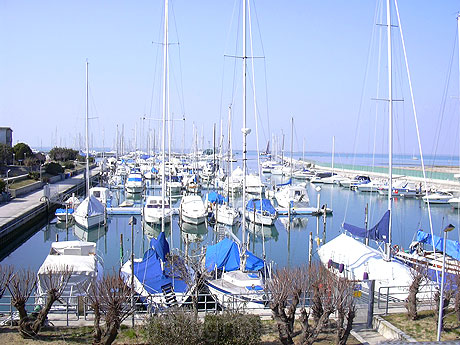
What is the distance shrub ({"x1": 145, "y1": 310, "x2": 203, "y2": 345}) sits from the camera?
42.4 ft

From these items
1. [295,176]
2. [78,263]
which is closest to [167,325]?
[78,263]

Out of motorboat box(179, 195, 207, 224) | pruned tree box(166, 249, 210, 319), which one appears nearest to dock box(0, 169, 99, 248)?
motorboat box(179, 195, 207, 224)

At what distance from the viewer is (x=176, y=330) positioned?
13.0 m

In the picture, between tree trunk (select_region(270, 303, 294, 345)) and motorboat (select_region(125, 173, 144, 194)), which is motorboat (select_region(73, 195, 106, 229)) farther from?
tree trunk (select_region(270, 303, 294, 345))

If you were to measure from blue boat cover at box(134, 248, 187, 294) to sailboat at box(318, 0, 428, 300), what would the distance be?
22.4 feet

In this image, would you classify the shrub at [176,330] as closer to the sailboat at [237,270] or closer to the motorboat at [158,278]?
the motorboat at [158,278]

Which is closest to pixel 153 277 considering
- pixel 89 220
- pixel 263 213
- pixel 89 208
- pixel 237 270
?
pixel 237 270

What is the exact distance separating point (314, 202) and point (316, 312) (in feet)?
160

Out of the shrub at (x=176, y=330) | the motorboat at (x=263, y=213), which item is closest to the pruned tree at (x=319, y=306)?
the shrub at (x=176, y=330)

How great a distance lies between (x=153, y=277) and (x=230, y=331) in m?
7.95

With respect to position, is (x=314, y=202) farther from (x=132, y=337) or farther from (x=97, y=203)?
(x=132, y=337)

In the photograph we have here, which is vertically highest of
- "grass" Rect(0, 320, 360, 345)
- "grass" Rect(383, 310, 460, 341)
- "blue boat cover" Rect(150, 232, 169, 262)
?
"blue boat cover" Rect(150, 232, 169, 262)

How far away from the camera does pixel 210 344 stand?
13.2m

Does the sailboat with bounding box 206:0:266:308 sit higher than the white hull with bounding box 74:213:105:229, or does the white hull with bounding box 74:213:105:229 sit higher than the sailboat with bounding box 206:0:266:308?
the sailboat with bounding box 206:0:266:308
